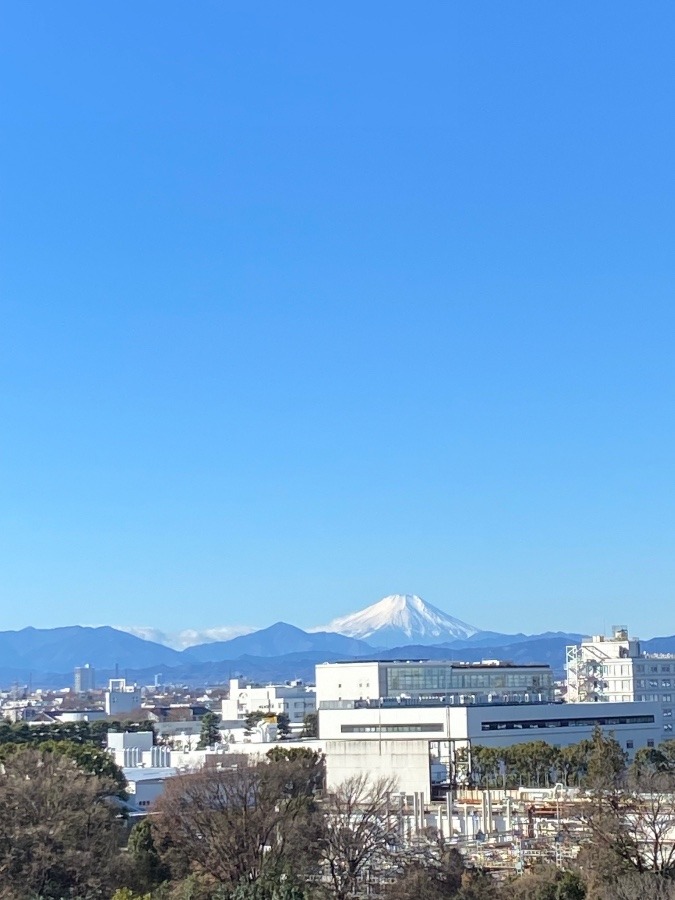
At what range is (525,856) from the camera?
3183 centimetres

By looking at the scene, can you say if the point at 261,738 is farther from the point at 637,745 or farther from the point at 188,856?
the point at 188,856

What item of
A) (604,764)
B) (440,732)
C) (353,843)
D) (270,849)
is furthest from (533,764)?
(353,843)

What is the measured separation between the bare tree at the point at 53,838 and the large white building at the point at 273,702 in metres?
76.5

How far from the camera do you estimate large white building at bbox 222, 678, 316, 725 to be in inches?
4461

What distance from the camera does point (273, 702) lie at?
116 meters

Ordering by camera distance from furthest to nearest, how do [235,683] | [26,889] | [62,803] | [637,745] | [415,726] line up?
[235,683]
[637,745]
[415,726]
[62,803]
[26,889]

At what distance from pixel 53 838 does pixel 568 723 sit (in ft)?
114

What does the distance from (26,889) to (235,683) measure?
108866 mm

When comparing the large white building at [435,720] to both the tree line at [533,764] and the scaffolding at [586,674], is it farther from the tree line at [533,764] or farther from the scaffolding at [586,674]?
the scaffolding at [586,674]

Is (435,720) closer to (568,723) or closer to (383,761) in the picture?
(383,761)

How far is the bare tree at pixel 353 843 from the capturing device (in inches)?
1164

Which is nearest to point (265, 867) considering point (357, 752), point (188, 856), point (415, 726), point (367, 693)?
point (188, 856)

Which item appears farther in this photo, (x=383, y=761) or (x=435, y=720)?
(x=435, y=720)

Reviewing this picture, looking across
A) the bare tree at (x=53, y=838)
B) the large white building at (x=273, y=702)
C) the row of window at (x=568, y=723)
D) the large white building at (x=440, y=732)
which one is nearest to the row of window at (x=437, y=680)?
the large white building at (x=440, y=732)
